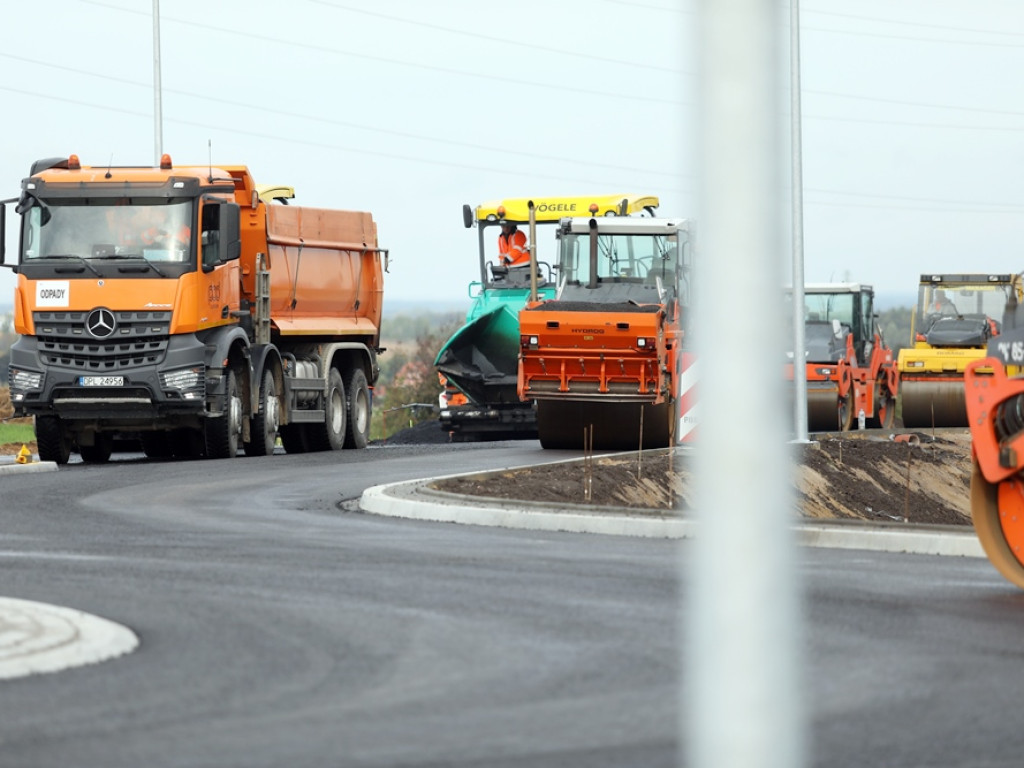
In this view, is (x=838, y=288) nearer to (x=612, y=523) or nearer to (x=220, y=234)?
(x=220, y=234)

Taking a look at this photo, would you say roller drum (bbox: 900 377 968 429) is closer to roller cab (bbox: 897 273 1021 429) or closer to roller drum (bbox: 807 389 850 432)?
roller cab (bbox: 897 273 1021 429)

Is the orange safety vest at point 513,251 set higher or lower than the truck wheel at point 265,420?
higher

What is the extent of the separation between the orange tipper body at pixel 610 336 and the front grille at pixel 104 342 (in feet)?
15.7

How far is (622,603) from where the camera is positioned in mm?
9383

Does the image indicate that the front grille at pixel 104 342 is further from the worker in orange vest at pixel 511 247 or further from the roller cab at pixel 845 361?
the roller cab at pixel 845 361

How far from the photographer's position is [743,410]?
2.22 metres

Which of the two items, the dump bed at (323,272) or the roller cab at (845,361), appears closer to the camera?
the dump bed at (323,272)

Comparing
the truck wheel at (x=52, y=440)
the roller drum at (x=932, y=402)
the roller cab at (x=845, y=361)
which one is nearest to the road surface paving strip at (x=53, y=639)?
the truck wheel at (x=52, y=440)

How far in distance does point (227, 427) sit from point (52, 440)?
2.29 meters

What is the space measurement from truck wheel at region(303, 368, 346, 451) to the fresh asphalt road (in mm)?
13091

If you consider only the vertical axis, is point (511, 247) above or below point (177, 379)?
above

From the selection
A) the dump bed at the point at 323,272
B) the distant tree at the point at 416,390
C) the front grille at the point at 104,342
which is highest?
the dump bed at the point at 323,272

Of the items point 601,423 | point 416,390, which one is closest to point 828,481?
point 601,423

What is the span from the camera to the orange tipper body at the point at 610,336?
24.8 m
